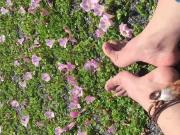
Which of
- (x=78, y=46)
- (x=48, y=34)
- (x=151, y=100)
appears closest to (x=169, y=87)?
(x=151, y=100)

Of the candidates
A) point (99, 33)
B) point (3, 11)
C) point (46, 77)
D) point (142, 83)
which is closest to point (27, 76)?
point (46, 77)

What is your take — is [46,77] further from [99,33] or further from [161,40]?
[161,40]

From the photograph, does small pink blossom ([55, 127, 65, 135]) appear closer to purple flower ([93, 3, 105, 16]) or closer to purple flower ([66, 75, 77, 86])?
purple flower ([66, 75, 77, 86])

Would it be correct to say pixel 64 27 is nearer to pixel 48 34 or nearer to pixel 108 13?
pixel 48 34

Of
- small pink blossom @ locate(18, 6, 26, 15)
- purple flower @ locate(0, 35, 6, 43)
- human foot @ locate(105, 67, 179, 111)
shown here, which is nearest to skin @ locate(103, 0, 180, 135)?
human foot @ locate(105, 67, 179, 111)

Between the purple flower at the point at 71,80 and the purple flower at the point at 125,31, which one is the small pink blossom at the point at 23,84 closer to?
the purple flower at the point at 71,80

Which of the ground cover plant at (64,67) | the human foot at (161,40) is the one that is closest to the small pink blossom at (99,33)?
the ground cover plant at (64,67)
